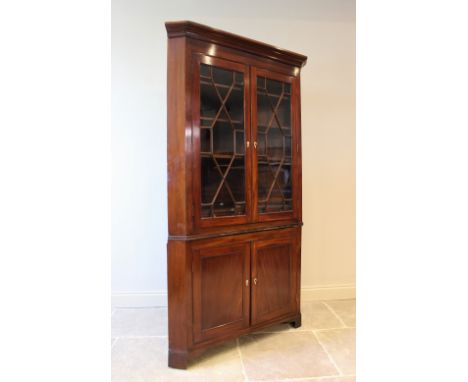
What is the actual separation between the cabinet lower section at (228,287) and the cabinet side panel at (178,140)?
0.17 m

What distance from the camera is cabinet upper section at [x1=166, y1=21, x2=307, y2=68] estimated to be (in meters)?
1.70

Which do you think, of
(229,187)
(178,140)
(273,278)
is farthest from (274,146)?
(273,278)

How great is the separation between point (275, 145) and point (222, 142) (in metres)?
0.46

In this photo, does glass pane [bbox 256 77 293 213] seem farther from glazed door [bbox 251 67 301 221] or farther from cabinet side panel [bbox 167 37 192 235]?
cabinet side panel [bbox 167 37 192 235]

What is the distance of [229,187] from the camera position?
1945 millimetres

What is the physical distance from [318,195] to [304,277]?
32.4 inches

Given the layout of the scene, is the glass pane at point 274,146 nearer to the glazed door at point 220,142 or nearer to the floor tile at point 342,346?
the glazed door at point 220,142

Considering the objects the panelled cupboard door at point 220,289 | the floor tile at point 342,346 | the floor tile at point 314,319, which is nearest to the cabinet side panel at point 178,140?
the panelled cupboard door at point 220,289

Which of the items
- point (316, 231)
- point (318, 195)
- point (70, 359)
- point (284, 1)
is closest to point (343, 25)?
point (284, 1)

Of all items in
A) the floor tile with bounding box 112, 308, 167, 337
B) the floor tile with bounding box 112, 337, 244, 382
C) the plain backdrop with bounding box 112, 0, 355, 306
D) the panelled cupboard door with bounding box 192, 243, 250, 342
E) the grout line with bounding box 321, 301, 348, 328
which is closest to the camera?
the floor tile with bounding box 112, 337, 244, 382

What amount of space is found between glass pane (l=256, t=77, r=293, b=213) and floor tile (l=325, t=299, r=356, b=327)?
1.10 m

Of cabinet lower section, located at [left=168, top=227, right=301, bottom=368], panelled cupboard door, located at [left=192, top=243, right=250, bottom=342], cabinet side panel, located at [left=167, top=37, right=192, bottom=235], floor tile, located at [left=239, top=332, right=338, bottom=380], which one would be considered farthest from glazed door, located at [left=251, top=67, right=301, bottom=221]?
floor tile, located at [left=239, top=332, right=338, bottom=380]

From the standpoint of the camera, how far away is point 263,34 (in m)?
2.64
